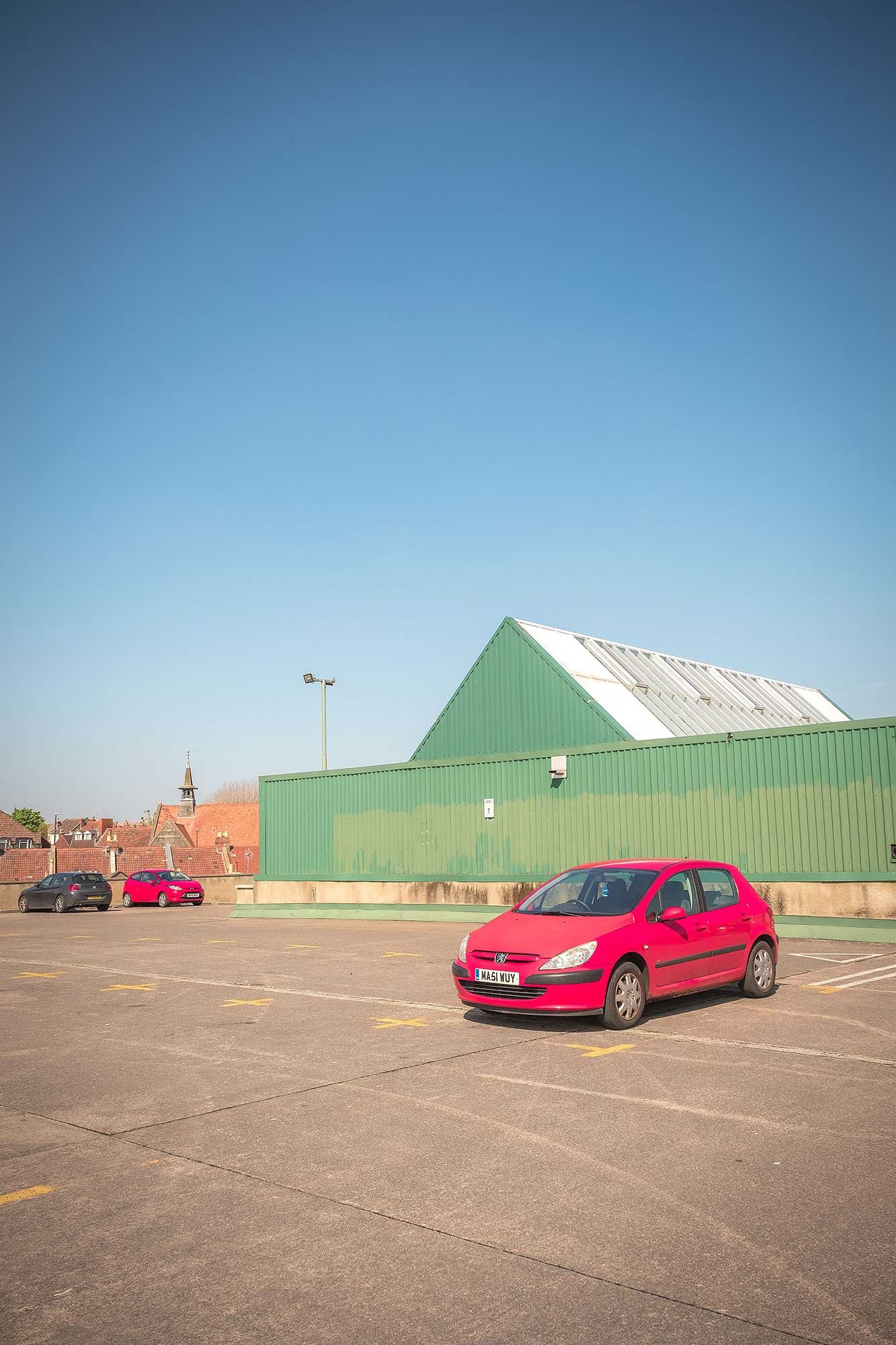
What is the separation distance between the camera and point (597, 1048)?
9.05 meters

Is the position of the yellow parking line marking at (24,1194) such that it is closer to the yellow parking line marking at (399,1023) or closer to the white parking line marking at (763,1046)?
the yellow parking line marking at (399,1023)

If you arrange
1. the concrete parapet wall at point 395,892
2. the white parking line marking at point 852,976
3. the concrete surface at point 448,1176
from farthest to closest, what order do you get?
1. the concrete parapet wall at point 395,892
2. the white parking line marking at point 852,976
3. the concrete surface at point 448,1176

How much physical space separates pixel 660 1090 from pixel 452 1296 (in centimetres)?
367

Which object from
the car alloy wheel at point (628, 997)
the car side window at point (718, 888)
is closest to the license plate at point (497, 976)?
the car alloy wheel at point (628, 997)

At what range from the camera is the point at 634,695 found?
3234 cm

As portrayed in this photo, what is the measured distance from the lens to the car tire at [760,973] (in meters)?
11.5

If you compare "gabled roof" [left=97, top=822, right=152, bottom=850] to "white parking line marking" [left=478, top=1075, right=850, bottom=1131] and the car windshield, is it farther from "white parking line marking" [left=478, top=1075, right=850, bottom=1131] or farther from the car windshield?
"white parking line marking" [left=478, top=1075, right=850, bottom=1131]

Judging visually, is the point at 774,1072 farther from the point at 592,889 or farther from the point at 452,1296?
the point at 452,1296

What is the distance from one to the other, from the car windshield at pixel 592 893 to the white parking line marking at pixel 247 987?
4.68 ft

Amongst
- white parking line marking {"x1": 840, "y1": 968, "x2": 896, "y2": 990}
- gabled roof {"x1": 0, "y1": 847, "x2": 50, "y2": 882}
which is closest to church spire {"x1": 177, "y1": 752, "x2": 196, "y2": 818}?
gabled roof {"x1": 0, "y1": 847, "x2": 50, "y2": 882}

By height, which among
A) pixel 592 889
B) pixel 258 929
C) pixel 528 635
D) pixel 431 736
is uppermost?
pixel 528 635

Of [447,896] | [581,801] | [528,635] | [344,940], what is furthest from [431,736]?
[344,940]

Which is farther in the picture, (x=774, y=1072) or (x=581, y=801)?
(x=581, y=801)

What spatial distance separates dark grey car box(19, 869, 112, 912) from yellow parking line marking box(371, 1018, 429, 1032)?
100ft
